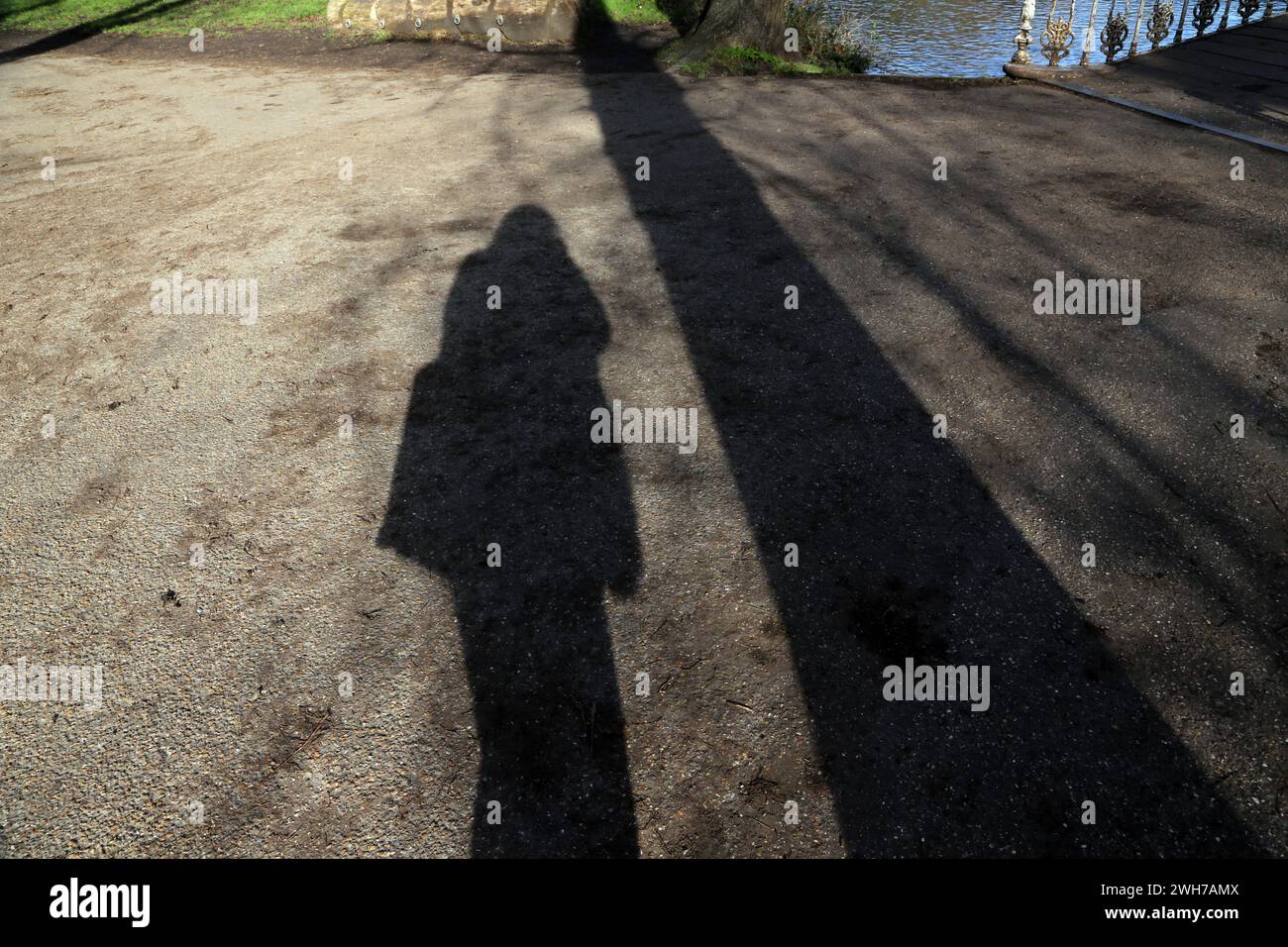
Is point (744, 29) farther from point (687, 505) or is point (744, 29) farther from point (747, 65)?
point (687, 505)

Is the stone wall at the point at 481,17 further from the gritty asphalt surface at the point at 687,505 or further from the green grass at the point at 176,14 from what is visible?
the gritty asphalt surface at the point at 687,505

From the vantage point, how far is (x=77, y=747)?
3004mm

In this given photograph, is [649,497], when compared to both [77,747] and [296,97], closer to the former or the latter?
[77,747]

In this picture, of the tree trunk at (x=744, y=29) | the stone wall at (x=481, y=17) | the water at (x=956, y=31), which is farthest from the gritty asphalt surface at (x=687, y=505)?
the stone wall at (x=481, y=17)

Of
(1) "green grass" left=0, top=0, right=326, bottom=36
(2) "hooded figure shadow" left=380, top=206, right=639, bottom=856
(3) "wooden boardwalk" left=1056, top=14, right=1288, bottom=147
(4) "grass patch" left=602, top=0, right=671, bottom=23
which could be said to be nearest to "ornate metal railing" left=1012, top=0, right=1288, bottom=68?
(3) "wooden boardwalk" left=1056, top=14, right=1288, bottom=147

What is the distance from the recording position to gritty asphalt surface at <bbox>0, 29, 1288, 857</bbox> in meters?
2.79

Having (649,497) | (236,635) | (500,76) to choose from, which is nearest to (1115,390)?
(649,497)

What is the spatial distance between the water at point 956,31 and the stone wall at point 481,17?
5509 millimetres

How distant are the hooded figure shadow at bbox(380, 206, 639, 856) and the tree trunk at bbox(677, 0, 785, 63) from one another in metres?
8.50

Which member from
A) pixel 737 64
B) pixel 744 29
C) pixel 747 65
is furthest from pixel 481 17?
pixel 747 65

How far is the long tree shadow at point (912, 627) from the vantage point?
2.65 m

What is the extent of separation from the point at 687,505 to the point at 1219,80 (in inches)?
409
